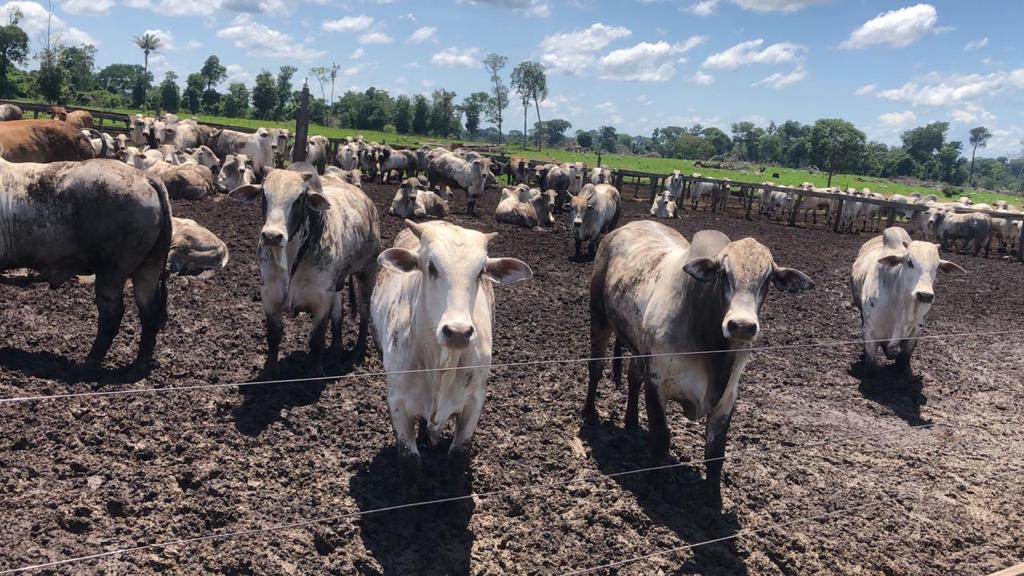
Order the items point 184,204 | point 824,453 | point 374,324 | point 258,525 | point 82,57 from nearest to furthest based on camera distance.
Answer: point 258,525, point 374,324, point 824,453, point 184,204, point 82,57

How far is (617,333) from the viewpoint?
6262 mm

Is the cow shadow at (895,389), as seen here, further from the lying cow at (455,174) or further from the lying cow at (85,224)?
the lying cow at (455,174)

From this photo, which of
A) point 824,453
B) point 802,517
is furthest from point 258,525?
point 824,453

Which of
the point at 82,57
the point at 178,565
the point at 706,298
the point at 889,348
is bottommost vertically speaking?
the point at 178,565

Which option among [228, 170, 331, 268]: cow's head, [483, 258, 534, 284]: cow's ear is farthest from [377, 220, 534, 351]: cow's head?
[228, 170, 331, 268]: cow's head

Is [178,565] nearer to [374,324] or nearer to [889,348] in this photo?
[374,324]

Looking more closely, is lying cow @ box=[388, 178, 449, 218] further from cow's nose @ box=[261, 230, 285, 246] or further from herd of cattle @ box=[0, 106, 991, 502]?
cow's nose @ box=[261, 230, 285, 246]

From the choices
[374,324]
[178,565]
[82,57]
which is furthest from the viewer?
[82,57]

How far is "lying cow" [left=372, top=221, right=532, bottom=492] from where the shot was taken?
413 centimetres

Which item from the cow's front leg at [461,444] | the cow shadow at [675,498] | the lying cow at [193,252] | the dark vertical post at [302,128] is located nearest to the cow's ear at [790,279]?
the cow shadow at [675,498]

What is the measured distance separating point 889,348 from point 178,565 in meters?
7.84

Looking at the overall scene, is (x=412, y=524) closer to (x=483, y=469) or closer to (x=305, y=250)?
(x=483, y=469)

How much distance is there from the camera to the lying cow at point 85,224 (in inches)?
243

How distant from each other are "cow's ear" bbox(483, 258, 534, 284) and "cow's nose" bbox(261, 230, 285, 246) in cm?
230
